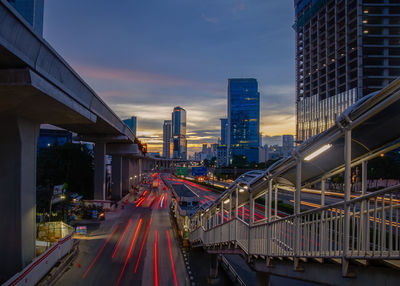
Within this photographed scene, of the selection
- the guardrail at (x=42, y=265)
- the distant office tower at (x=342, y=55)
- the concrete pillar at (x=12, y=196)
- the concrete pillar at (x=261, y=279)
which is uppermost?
the distant office tower at (x=342, y=55)

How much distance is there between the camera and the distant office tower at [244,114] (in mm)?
189125

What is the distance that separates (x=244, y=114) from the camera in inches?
7475

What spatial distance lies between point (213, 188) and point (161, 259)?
43.2m

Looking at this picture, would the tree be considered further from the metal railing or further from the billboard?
the metal railing

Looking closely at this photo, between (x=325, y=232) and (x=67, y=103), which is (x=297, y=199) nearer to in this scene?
(x=325, y=232)

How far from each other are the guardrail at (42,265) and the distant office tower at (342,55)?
183 feet

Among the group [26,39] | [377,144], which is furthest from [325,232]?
[26,39]

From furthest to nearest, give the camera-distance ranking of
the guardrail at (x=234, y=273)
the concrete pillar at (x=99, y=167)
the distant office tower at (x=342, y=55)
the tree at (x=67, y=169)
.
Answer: the distant office tower at (x=342, y=55) < the tree at (x=67, y=169) < the concrete pillar at (x=99, y=167) < the guardrail at (x=234, y=273)

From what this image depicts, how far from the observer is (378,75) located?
55438mm

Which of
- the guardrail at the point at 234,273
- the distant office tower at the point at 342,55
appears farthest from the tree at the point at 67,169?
the distant office tower at the point at 342,55

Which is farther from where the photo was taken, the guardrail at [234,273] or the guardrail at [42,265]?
the guardrail at [234,273]

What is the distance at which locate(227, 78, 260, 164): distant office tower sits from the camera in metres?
189

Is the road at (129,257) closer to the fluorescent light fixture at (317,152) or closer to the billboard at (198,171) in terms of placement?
the fluorescent light fixture at (317,152)

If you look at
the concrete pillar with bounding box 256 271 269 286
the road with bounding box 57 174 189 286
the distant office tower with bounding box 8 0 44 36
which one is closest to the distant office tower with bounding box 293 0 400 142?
the road with bounding box 57 174 189 286
